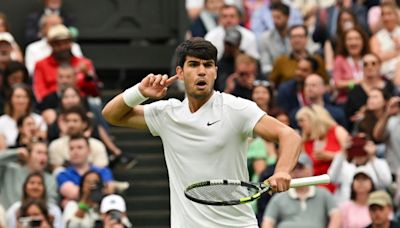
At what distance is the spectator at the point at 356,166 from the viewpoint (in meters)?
15.5

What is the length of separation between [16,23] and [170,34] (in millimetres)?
2002

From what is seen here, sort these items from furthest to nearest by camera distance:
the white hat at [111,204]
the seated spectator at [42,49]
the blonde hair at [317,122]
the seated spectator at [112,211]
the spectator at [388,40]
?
the seated spectator at [42,49] < the spectator at [388,40] < the blonde hair at [317,122] < the white hat at [111,204] < the seated spectator at [112,211]

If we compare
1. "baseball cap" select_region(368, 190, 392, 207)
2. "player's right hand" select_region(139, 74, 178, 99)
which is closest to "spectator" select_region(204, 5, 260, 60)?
"baseball cap" select_region(368, 190, 392, 207)

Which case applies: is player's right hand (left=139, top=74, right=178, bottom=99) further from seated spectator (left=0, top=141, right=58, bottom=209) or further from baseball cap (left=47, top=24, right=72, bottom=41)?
baseball cap (left=47, top=24, right=72, bottom=41)

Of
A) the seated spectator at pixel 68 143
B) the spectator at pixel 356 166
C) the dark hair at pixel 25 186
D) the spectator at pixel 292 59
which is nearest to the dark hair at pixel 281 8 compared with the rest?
the spectator at pixel 292 59

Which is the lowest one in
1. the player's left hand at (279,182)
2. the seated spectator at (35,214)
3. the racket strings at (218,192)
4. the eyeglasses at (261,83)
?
the seated spectator at (35,214)

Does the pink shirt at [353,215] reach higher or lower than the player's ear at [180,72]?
lower

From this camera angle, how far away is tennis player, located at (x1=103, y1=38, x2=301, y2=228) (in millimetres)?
9906

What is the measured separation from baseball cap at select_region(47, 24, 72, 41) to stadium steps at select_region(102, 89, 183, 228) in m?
1.44

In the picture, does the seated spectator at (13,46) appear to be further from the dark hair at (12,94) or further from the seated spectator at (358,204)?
the seated spectator at (358,204)

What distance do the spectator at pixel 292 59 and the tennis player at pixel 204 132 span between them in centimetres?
785

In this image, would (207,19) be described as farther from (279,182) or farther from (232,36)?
(279,182)

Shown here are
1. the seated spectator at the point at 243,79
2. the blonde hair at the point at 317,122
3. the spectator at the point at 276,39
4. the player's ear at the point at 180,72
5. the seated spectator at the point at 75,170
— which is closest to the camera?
the player's ear at the point at 180,72

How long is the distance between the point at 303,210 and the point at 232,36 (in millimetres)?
3689
